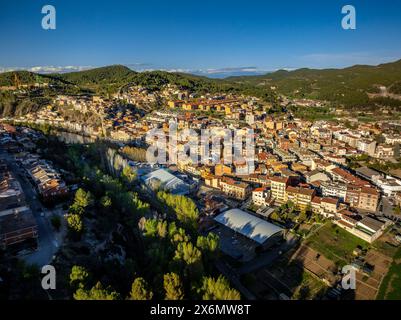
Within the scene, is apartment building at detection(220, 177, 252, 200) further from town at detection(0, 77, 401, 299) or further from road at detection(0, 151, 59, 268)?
road at detection(0, 151, 59, 268)

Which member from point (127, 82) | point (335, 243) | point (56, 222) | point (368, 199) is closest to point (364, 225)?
point (335, 243)

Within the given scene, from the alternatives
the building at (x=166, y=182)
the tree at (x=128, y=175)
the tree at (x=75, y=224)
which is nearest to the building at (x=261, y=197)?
the building at (x=166, y=182)

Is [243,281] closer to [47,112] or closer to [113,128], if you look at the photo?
[113,128]

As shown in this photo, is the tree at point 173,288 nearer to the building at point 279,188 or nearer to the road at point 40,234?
the road at point 40,234

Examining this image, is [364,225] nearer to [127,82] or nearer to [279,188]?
[279,188]

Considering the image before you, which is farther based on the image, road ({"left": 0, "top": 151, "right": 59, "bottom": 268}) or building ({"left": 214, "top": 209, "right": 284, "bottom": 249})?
Answer: building ({"left": 214, "top": 209, "right": 284, "bottom": 249})

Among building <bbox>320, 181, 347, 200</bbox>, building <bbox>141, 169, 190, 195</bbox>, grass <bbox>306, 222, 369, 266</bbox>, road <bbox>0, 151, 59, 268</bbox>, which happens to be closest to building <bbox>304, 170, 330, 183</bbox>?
building <bbox>320, 181, 347, 200</bbox>

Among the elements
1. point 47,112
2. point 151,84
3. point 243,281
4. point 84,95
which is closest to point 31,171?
point 243,281
